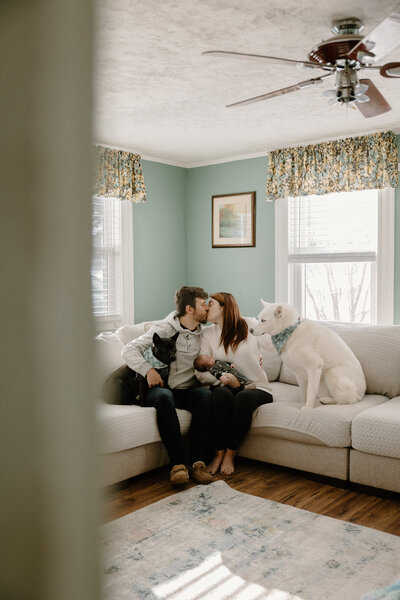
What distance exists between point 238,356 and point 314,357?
1.77ft

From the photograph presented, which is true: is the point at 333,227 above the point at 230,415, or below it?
above

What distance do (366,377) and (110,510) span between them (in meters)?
3.78

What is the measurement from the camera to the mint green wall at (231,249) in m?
5.28

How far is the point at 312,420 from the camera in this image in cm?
317

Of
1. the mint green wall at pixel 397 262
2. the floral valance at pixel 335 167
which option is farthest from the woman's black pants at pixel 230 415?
the floral valance at pixel 335 167

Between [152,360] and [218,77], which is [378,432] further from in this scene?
[218,77]

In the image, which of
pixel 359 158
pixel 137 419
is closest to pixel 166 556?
pixel 137 419

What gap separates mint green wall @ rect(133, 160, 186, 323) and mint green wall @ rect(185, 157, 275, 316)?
13cm

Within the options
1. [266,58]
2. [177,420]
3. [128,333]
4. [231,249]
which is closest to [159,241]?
[231,249]

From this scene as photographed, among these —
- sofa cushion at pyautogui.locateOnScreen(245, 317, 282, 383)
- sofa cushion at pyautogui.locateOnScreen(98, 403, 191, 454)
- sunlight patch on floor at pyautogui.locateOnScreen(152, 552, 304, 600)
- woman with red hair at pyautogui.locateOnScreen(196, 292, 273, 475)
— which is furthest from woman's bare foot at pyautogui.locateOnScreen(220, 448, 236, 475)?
sunlight patch on floor at pyautogui.locateOnScreen(152, 552, 304, 600)

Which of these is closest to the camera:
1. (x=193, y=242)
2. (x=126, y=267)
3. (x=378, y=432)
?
(x=378, y=432)

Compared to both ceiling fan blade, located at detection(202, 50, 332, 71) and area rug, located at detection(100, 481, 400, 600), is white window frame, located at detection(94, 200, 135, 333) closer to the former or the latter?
area rug, located at detection(100, 481, 400, 600)

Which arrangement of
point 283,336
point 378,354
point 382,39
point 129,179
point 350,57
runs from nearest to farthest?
point 382,39, point 350,57, point 283,336, point 378,354, point 129,179

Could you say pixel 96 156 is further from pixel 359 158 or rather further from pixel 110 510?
pixel 359 158
